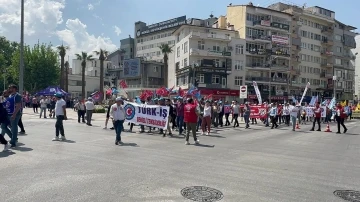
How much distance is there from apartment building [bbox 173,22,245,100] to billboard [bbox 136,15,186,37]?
20152 mm

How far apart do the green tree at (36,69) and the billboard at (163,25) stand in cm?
3651

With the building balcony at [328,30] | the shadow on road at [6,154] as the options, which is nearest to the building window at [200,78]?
the building balcony at [328,30]

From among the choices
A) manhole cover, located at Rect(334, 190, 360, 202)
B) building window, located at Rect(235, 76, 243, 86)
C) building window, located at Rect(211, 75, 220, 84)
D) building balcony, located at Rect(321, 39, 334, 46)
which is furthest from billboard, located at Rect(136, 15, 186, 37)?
manhole cover, located at Rect(334, 190, 360, 202)

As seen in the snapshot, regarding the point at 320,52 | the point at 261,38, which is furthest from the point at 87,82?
the point at 320,52

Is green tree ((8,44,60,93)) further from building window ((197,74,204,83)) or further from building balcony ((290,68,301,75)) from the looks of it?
building balcony ((290,68,301,75))

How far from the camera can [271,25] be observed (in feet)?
217

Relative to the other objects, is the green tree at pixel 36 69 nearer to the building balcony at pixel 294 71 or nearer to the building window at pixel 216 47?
the building window at pixel 216 47

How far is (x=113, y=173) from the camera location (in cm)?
720

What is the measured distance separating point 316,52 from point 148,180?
8157 centimetres

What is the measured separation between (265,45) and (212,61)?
45.7 feet

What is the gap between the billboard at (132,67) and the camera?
7450 cm

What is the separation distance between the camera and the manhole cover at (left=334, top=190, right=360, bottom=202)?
19.8 feet

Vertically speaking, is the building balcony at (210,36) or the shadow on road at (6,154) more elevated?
the building balcony at (210,36)

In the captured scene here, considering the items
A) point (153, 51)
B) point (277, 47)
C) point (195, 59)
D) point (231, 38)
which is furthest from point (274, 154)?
point (153, 51)
